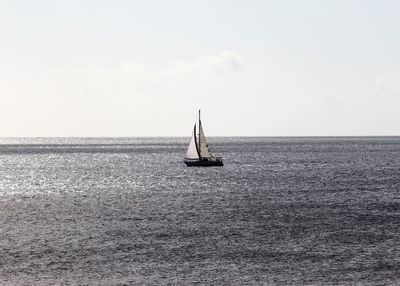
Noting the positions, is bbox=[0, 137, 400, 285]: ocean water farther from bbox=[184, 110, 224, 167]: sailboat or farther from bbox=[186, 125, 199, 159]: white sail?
bbox=[184, 110, 224, 167]: sailboat

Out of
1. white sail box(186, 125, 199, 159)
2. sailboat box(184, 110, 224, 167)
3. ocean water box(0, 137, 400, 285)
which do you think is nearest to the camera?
ocean water box(0, 137, 400, 285)

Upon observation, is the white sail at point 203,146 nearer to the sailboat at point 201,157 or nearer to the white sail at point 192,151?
the sailboat at point 201,157

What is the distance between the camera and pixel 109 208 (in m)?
90.9

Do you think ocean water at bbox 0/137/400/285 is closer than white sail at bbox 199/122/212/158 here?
Yes

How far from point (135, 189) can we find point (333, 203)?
131 feet

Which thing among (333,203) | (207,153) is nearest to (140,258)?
(333,203)

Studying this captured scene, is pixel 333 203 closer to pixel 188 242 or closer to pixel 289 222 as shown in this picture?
pixel 289 222

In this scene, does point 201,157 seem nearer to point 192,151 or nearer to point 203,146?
point 192,151

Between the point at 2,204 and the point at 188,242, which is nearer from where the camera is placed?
the point at 188,242

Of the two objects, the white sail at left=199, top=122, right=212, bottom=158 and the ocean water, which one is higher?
the white sail at left=199, top=122, right=212, bottom=158

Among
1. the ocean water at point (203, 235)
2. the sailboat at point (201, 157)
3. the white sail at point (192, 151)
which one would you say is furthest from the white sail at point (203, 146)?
the ocean water at point (203, 235)

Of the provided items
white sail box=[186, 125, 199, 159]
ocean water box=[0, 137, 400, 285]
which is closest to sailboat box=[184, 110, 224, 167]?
white sail box=[186, 125, 199, 159]

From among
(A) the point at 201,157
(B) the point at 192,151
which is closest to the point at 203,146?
(B) the point at 192,151

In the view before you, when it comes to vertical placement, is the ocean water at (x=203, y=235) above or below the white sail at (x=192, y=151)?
below
